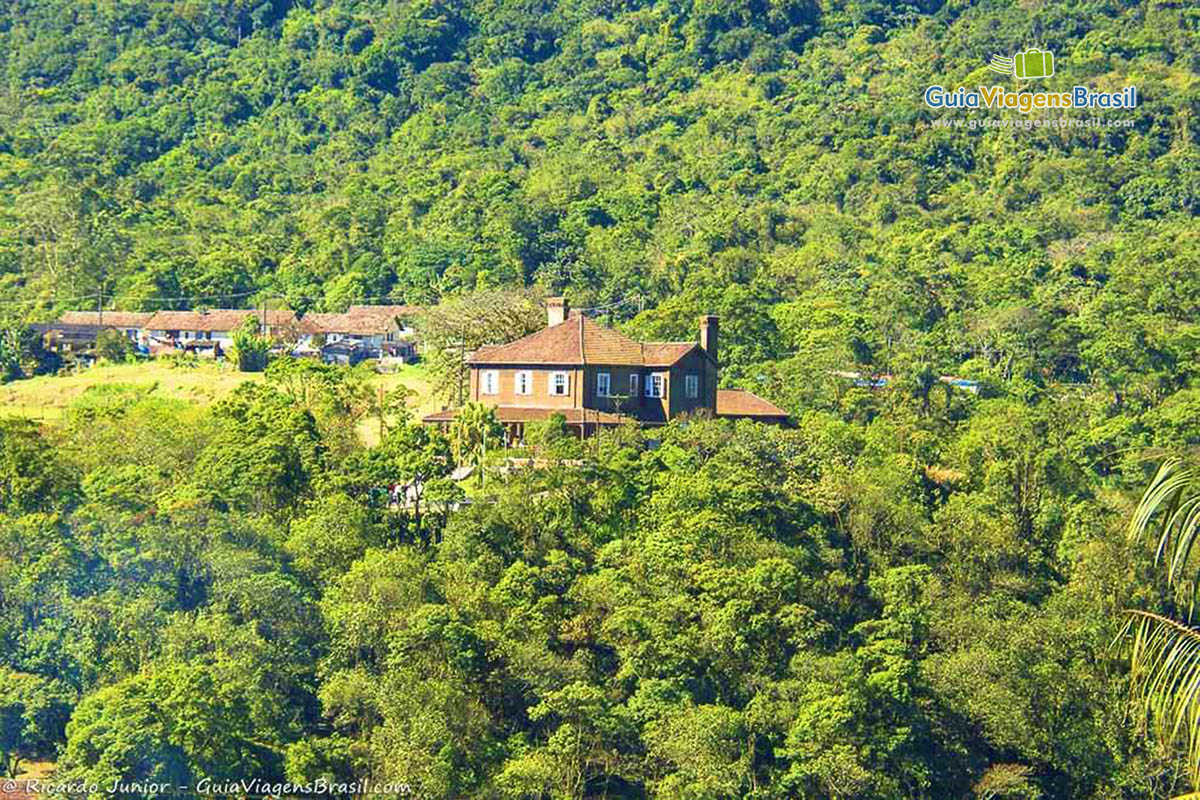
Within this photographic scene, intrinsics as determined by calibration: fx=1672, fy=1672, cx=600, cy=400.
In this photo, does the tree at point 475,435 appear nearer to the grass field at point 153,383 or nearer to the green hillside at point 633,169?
the grass field at point 153,383

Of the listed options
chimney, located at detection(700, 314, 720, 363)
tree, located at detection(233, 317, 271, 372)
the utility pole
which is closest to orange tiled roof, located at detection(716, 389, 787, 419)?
chimney, located at detection(700, 314, 720, 363)

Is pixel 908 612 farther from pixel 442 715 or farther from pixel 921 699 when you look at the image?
pixel 442 715

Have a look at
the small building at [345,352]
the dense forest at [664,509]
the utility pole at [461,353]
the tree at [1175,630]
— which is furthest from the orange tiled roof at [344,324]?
the tree at [1175,630]

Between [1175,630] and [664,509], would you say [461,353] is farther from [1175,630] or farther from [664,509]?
[1175,630]

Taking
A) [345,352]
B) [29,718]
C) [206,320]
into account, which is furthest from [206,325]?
[29,718]

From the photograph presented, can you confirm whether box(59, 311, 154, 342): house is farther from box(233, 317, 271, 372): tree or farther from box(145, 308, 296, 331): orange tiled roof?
box(233, 317, 271, 372): tree
